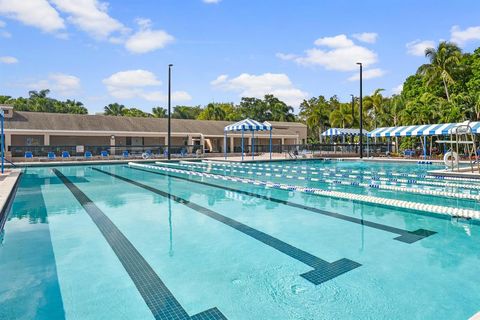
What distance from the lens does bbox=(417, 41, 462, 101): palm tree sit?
31.3 m

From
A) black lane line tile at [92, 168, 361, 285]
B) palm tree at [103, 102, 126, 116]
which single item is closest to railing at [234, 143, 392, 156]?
black lane line tile at [92, 168, 361, 285]

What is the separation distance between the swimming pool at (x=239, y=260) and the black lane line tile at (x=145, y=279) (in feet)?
0.05

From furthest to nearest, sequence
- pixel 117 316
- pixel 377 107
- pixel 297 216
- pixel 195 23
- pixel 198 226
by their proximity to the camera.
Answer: pixel 377 107
pixel 195 23
pixel 297 216
pixel 198 226
pixel 117 316

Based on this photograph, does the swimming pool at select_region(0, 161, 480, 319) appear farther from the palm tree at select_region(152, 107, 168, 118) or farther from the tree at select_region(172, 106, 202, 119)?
the tree at select_region(172, 106, 202, 119)

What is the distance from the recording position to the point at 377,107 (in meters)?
39.7

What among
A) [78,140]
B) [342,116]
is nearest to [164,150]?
[78,140]

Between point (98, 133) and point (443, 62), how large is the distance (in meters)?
33.3

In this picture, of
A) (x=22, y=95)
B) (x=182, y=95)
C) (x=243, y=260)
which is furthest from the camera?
(x=182, y=95)

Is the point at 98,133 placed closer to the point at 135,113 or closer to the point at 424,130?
the point at 424,130

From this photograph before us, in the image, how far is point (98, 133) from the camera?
27.5 meters

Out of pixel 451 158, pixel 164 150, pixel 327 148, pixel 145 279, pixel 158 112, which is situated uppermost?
pixel 158 112

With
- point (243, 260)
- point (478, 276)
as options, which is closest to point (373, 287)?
point (478, 276)

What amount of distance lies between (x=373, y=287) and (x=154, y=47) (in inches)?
759

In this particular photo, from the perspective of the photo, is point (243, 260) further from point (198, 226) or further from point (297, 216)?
Result: point (297, 216)
